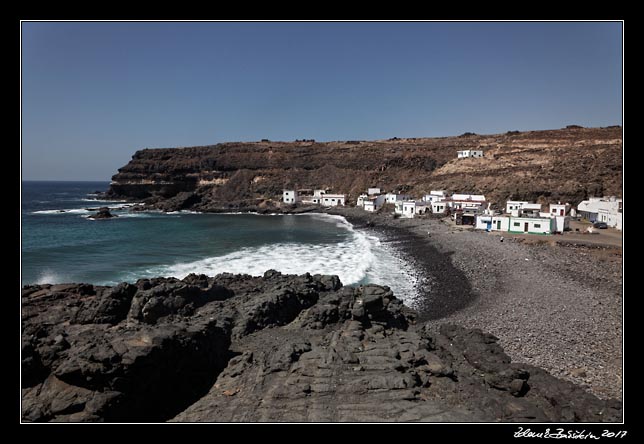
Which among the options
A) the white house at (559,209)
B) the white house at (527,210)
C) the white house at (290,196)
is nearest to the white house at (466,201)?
the white house at (527,210)

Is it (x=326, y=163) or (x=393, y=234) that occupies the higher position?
(x=326, y=163)

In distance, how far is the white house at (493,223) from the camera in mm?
36259

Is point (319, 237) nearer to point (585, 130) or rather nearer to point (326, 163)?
point (326, 163)

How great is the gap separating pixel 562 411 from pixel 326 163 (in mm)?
83176

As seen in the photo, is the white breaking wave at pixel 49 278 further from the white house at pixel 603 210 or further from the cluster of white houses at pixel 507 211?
the white house at pixel 603 210

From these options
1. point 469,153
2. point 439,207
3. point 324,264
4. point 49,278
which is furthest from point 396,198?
point 49,278

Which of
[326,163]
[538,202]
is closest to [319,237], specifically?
[538,202]

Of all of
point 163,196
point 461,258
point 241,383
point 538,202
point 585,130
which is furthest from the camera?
point 163,196

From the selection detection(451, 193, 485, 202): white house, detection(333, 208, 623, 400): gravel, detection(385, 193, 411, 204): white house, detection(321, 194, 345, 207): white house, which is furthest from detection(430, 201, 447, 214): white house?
detection(321, 194, 345, 207): white house

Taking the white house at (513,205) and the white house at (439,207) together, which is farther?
the white house at (439,207)

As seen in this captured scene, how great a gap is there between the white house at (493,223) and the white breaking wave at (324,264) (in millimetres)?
11768

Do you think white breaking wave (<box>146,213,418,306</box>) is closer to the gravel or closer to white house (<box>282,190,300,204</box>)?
the gravel

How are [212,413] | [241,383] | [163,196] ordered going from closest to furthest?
[212,413]
[241,383]
[163,196]

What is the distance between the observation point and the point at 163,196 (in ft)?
282
